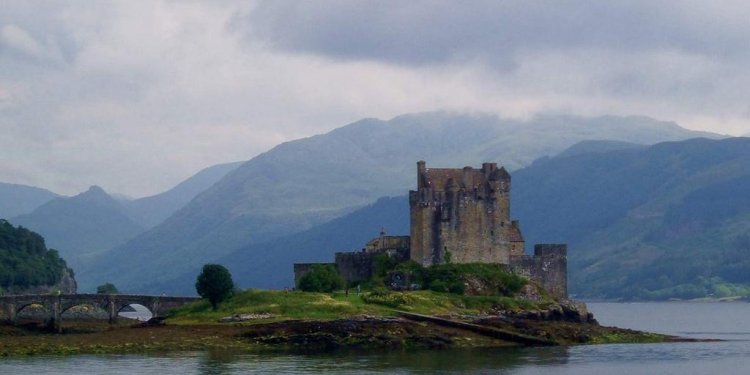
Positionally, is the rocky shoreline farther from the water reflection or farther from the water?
the water

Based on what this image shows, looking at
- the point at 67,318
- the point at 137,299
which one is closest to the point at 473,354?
the point at 137,299

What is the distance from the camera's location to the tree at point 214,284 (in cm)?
13412

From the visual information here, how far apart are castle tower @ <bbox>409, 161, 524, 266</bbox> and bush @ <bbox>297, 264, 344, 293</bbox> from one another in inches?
294

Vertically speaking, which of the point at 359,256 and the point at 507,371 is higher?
the point at 359,256

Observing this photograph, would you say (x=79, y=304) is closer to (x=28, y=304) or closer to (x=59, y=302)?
(x=59, y=302)

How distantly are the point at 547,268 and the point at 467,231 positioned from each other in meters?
9.38

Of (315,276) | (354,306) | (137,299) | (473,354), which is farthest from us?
(137,299)

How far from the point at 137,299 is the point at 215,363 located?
5105 cm

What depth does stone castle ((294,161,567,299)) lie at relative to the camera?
14138cm

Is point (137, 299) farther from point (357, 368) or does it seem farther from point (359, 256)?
point (357, 368)

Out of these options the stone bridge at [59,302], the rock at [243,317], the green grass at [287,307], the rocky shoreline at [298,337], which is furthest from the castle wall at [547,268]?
the stone bridge at [59,302]

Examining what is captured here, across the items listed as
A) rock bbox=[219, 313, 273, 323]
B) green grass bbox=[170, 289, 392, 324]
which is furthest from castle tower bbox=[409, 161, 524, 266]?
rock bbox=[219, 313, 273, 323]

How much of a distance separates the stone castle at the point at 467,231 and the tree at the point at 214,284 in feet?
50.5

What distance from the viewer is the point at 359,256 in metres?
146
